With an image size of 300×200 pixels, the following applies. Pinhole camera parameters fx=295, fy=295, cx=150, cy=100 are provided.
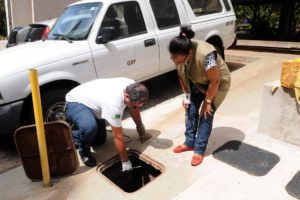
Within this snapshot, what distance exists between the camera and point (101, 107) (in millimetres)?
2996

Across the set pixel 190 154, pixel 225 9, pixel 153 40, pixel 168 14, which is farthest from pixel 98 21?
pixel 225 9

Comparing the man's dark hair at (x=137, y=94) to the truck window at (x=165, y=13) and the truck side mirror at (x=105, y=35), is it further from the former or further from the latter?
the truck window at (x=165, y=13)

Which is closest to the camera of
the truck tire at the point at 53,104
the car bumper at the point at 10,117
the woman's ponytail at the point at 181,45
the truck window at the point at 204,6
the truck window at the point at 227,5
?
the woman's ponytail at the point at 181,45

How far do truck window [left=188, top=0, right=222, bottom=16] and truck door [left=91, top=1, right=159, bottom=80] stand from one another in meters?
1.25

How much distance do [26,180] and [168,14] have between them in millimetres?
3339

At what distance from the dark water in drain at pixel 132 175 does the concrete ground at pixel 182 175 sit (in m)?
0.13

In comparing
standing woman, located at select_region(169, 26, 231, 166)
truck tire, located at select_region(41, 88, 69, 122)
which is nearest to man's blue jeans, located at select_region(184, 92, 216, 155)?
standing woman, located at select_region(169, 26, 231, 166)

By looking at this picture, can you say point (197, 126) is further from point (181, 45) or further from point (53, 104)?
point (53, 104)

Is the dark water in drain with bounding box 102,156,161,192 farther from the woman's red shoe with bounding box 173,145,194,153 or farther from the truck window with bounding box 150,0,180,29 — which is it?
the truck window with bounding box 150,0,180,29

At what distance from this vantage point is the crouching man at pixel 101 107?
2717 millimetres

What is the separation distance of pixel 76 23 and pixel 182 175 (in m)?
2.61

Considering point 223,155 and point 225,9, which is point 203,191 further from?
point 225,9

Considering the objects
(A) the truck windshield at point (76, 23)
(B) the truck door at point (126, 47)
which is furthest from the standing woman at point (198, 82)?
(A) the truck windshield at point (76, 23)

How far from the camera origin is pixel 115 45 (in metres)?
4.09
